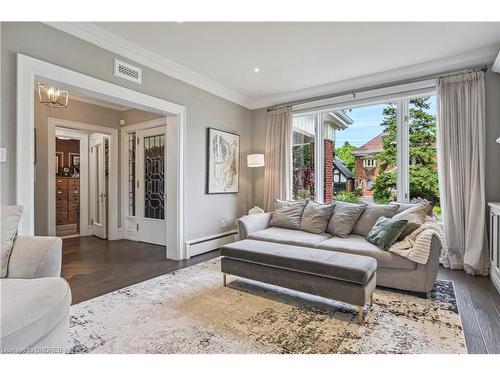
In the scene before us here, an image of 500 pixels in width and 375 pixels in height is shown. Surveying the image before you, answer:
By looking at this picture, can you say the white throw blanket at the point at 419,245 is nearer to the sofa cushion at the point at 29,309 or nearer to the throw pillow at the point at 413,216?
the throw pillow at the point at 413,216

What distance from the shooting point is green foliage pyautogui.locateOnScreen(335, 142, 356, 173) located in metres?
4.37

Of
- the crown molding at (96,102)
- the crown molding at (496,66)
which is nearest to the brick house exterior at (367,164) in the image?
the crown molding at (496,66)

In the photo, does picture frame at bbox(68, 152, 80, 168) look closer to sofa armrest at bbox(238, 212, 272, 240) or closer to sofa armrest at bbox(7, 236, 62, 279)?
sofa armrest at bbox(238, 212, 272, 240)

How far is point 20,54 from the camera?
90.2 inches

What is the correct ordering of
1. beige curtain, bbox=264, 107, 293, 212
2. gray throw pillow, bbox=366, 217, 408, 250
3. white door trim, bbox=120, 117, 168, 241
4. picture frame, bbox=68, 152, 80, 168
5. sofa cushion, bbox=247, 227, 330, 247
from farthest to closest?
picture frame, bbox=68, 152, 80, 168
white door trim, bbox=120, 117, 168, 241
beige curtain, bbox=264, 107, 293, 212
sofa cushion, bbox=247, 227, 330, 247
gray throw pillow, bbox=366, 217, 408, 250

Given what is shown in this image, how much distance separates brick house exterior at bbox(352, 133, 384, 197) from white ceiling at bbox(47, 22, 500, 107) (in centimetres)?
101

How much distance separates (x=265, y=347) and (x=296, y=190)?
3.33 meters

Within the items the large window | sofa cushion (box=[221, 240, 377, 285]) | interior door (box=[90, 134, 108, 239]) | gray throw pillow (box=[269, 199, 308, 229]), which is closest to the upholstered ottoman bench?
sofa cushion (box=[221, 240, 377, 285])

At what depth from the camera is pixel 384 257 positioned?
2682 millimetres

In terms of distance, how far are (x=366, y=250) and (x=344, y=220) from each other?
69cm

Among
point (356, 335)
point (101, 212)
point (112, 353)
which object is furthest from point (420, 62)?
point (101, 212)

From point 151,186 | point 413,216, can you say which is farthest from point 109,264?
point 413,216

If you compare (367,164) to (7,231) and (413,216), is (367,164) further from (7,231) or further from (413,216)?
(7,231)

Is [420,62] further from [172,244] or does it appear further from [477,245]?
[172,244]
